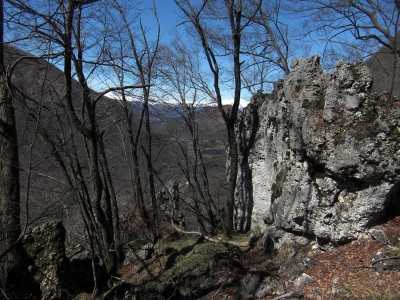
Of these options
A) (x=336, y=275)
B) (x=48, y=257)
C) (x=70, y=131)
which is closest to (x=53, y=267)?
(x=48, y=257)

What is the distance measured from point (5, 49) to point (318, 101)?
5.25m

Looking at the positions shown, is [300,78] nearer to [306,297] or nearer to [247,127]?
[247,127]

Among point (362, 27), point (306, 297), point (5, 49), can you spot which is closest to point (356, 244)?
point (306, 297)

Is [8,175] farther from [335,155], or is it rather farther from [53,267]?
[335,155]

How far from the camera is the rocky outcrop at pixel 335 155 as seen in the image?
5.43 m

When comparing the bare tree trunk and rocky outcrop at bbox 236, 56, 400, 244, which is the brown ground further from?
the bare tree trunk

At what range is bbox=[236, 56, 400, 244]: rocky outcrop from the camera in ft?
17.8

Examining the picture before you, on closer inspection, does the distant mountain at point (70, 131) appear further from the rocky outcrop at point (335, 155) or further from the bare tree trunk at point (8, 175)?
the rocky outcrop at point (335, 155)

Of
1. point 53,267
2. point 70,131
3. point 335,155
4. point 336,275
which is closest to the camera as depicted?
point 336,275

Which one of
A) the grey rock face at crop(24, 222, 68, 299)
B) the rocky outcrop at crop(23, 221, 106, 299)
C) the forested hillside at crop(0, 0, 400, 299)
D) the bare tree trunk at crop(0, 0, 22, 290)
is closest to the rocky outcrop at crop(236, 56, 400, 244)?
the forested hillside at crop(0, 0, 400, 299)

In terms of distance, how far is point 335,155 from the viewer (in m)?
5.73

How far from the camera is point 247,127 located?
9.39 m

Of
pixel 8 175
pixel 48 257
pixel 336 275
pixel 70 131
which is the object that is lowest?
pixel 48 257

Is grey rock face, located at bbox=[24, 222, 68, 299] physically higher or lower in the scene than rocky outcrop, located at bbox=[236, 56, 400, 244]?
lower
